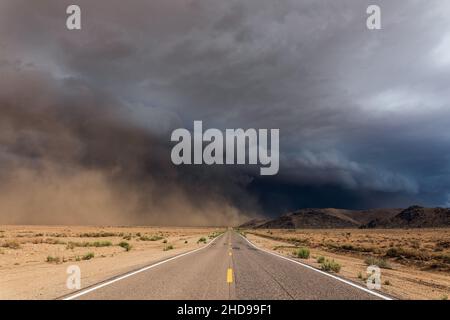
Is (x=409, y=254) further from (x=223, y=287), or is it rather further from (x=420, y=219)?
(x=420, y=219)

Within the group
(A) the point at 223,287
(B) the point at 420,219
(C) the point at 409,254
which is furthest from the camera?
(B) the point at 420,219

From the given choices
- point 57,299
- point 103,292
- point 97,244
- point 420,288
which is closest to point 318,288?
point 420,288

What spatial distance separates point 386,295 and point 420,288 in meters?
3.09

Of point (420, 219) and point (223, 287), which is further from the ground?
point (223, 287)

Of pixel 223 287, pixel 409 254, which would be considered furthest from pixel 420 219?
pixel 223 287

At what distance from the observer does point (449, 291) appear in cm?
1202

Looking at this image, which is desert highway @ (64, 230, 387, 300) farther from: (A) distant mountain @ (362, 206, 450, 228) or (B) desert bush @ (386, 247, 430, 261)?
(A) distant mountain @ (362, 206, 450, 228)

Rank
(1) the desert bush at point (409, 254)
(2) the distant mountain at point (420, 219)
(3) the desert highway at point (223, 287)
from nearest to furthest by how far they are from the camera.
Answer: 1. (3) the desert highway at point (223, 287)
2. (1) the desert bush at point (409, 254)
3. (2) the distant mountain at point (420, 219)

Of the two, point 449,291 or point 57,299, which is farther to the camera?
point 449,291

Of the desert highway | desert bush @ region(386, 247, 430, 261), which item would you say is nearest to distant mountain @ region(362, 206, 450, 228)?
desert bush @ region(386, 247, 430, 261)

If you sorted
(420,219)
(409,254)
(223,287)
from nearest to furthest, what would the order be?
1. (223,287)
2. (409,254)
3. (420,219)

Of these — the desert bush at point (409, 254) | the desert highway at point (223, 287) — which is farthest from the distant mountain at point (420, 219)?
the desert highway at point (223, 287)

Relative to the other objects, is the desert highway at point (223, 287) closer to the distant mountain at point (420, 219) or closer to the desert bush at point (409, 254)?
the desert bush at point (409, 254)
